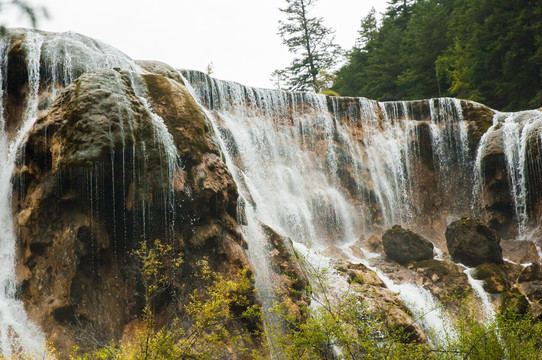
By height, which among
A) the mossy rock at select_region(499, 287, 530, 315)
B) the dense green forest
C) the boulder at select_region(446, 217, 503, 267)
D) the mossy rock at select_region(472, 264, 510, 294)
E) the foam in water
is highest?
the dense green forest

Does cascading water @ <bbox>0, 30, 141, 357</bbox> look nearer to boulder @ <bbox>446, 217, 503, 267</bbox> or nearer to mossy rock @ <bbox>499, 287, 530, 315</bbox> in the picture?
mossy rock @ <bbox>499, 287, 530, 315</bbox>

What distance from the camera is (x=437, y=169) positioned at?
23422mm

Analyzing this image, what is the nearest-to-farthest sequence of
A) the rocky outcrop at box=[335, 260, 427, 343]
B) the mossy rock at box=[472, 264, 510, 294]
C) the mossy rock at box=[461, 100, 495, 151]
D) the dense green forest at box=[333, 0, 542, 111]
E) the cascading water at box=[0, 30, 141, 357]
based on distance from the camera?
the cascading water at box=[0, 30, 141, 357]
the rocky outcrop at box=[335, 260, 427, 343]
the mossy rock at box=[472, 264, 510, 294]
the mossy rock at box=[461, 100, 495, 151]
the dense green forest at box=[333, 0, 542, 111]

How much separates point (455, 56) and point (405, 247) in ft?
57.3

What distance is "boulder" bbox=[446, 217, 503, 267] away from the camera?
15.8 metres

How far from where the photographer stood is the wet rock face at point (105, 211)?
1066cm

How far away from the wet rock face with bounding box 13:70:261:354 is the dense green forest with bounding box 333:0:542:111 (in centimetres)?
→ 2123

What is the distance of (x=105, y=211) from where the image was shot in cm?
1139

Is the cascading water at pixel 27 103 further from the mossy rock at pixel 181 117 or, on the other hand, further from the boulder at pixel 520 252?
the boulder at pixel 520 252

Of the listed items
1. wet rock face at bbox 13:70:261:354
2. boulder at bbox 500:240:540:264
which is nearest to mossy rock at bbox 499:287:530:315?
boulder at bbox 500:240:540:264

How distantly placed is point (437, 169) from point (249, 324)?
53.0 feet

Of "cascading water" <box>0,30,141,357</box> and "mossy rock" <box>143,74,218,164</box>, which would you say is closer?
"cascading water" <box>0,30,141,357</box>

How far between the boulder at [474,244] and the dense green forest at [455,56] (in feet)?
40.1

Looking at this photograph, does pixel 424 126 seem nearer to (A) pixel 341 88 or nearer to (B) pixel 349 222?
(B) pixel 349 222
